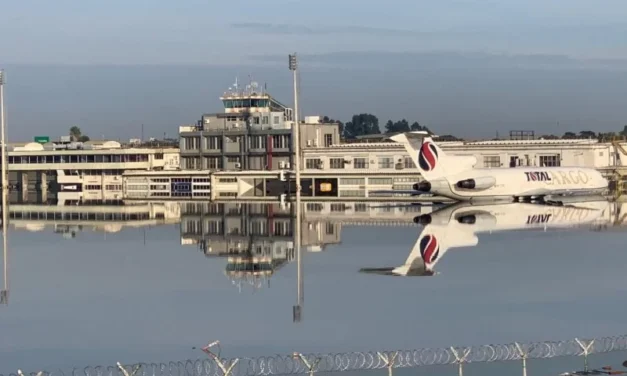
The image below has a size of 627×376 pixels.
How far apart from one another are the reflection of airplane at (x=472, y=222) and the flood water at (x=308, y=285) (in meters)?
0.17

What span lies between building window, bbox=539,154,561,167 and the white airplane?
16.1 meters

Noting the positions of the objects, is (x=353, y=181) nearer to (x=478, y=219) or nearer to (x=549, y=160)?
(x=549, y=160)

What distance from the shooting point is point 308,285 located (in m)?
45.2

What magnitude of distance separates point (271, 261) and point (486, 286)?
1341 cm

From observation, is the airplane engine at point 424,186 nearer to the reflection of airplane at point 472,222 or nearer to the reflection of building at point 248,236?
the reflection of airplane at point 472,222

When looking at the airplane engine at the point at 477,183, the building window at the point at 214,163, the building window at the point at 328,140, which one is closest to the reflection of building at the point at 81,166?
the building window at the point at 214,163

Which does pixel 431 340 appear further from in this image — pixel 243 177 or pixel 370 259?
pixel 243 177

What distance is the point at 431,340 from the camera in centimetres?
3209

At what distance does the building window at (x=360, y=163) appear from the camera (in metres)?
124

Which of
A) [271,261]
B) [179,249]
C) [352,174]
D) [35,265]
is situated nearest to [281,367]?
[271,261]

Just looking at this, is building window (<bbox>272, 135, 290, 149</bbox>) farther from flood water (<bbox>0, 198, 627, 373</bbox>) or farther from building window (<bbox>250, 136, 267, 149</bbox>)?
flood water (<bbox>0, 198, 627, 373</bbox>)

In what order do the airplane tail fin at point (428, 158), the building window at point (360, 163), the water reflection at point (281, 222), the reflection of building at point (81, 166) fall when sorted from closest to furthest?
the water reflection at point (281, 222) < the airplane tail fin at point (428, 158) < the building window at point (360, 163) < the reflection of building at point (81, 166)

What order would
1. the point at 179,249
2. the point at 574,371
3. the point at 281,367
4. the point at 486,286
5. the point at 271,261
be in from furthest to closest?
the point at 179,249 < the point at 271,261 < the point at 486,286 < the point at 281,367 < the point at 574,371

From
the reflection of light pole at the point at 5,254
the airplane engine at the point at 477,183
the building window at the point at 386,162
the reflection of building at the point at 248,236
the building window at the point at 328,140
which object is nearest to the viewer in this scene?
the reflection of light pole at the point at 5,254
